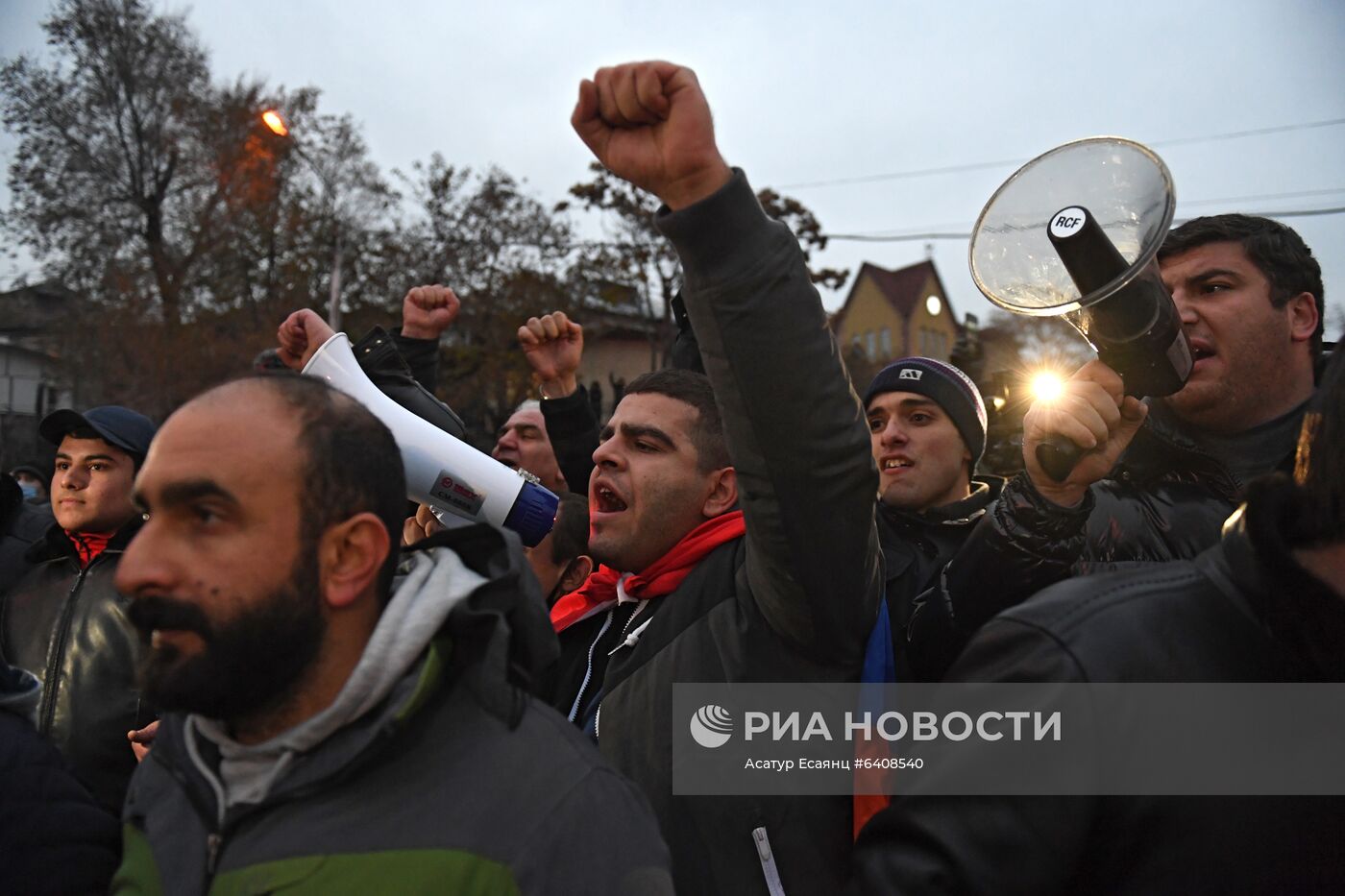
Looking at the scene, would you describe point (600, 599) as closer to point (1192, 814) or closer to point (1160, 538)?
point (1160, 538)

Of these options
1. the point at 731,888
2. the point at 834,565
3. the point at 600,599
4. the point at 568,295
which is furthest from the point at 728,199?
the point at 568,295

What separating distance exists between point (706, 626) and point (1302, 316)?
166 cm

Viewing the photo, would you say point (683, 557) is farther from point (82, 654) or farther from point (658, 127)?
point (82, 654)

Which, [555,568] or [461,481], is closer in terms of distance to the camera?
[461,481]

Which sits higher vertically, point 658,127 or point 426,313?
point 426,313

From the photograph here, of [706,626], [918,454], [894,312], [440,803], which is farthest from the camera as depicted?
[894,312]

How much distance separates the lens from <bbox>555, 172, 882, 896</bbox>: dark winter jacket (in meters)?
1.58

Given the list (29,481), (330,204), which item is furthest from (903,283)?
(29,481)

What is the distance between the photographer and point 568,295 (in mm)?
22453

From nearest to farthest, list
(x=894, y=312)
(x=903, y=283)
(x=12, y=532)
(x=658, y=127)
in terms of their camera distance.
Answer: (x=658, y=127), (x=12, y=532), (x=894, y=312), (x=903, y=283)

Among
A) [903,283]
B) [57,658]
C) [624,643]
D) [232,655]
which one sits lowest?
[232,655]

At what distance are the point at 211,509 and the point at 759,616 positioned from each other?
111cm

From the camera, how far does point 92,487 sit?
3.64m

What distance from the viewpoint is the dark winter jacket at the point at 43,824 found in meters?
1.58
